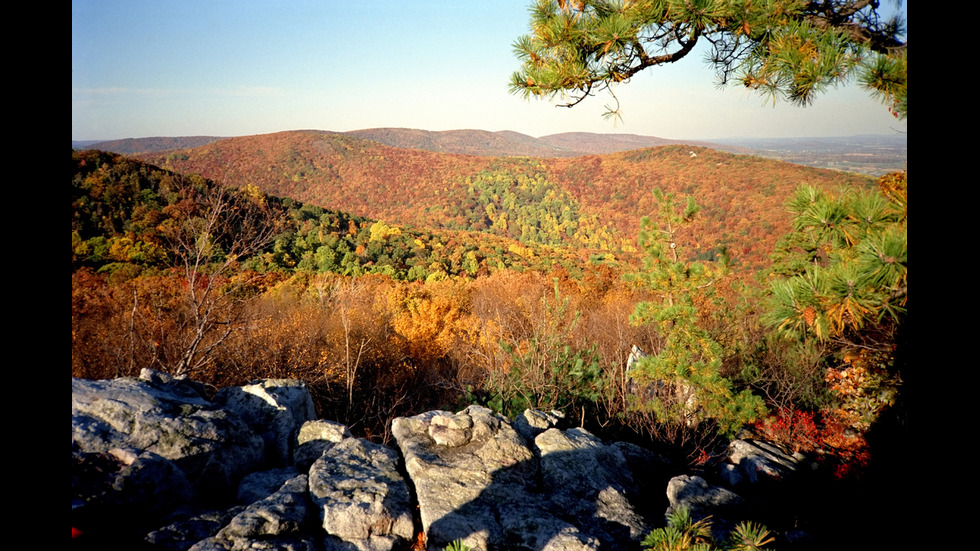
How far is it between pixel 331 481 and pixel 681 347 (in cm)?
373

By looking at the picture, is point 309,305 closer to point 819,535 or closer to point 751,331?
point 751,331

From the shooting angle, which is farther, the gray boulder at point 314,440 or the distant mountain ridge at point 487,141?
the distant mountain ridge at point 487,141

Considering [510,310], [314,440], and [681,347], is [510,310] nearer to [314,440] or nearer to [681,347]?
[681,347]

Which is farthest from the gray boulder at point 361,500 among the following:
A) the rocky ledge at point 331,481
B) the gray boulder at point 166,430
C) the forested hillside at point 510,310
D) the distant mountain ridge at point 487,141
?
the distant mountain ridge at point 487,141

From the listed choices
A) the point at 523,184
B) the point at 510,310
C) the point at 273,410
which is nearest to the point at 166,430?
the point at 273,410

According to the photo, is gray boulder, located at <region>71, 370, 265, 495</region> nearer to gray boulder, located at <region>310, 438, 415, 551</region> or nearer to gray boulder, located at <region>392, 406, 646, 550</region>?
gray boulder, located at <region>310, 438, 415, 551</region>

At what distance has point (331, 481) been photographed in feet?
9.95

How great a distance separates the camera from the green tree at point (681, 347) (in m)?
4.98

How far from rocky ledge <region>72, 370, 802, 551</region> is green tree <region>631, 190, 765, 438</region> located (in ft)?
2.91

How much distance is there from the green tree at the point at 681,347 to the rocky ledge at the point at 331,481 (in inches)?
34.9

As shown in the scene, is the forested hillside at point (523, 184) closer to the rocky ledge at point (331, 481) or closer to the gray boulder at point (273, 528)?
the rocky ledge at point (331, 481)

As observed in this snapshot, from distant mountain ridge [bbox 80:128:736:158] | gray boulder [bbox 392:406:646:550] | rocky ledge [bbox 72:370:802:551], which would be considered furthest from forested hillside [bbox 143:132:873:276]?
rocky ledge [bbox 72:370:802:551]
